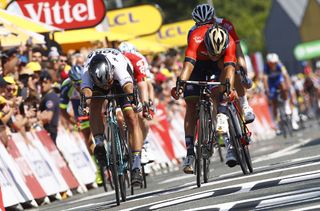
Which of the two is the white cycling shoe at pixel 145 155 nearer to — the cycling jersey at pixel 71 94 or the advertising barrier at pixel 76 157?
the cycling jersey at pixel 71 94

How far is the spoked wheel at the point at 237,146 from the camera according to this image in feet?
47.3

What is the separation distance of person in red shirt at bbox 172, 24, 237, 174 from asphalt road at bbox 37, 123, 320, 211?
53cm

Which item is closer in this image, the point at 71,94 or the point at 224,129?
the point at 224,129

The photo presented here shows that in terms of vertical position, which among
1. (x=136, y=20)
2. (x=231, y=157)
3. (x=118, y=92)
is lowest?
(x=231, y=157)

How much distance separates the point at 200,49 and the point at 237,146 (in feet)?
4.02

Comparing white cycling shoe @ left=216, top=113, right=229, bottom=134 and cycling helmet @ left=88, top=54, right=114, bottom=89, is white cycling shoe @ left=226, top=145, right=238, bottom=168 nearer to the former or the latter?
white cycling shoe @ left=216, top=113, right=229, bottom=134

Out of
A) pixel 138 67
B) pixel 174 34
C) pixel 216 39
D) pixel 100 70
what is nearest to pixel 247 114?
pixel 216 39

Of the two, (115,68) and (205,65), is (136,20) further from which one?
(115,68)

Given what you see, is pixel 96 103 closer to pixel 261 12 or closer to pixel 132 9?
pixel 132 9

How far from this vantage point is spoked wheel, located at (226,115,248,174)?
1441 cm

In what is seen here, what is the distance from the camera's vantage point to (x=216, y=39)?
46.2ft

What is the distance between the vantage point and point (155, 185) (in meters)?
16.8

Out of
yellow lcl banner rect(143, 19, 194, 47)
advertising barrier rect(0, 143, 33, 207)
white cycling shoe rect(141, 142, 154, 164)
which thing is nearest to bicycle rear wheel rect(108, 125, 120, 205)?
white cycling shoe rect(141, 142, 154, 164)

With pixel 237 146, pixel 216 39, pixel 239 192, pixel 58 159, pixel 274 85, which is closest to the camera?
pixel 239 192
